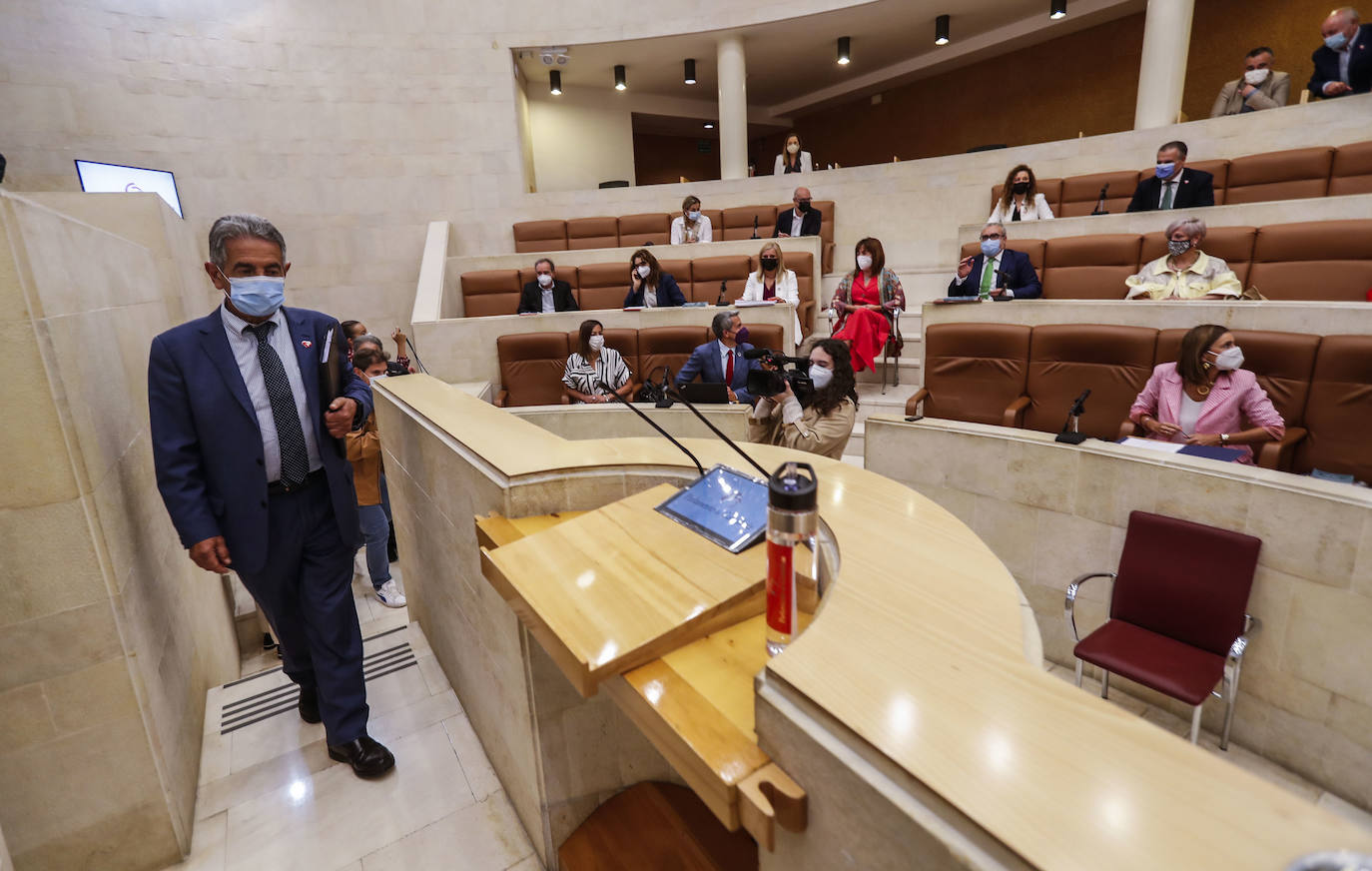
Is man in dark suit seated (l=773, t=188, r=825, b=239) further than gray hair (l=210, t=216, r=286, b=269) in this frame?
Yes

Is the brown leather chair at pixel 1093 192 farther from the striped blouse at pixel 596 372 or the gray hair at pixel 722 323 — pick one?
the striped blouse at pixel 596 372

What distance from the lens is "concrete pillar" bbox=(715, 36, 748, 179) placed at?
7.92m

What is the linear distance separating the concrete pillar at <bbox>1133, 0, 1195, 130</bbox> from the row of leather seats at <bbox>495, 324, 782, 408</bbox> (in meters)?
4.72

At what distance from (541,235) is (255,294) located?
5.90 meters

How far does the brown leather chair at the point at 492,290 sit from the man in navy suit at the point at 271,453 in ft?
13.6

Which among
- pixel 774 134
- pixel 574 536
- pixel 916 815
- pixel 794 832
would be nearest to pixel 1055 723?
pixel 916 815

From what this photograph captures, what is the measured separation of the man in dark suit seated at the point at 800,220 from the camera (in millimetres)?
5961

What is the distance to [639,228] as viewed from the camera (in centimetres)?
703

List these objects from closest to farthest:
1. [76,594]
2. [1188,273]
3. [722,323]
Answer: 1. [76,594]
2. [1188,273]
3. [722,323]

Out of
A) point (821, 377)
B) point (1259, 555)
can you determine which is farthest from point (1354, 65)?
point (821, 377)

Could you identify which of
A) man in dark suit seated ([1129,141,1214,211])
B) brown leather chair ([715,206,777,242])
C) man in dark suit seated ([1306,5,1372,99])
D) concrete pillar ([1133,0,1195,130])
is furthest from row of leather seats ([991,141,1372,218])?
brown leather chair ([715,206,777,242])

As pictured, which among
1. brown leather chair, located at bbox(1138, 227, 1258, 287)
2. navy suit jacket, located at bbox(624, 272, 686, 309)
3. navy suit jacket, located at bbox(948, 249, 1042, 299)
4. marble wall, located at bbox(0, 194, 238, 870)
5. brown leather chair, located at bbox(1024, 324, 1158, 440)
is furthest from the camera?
navy suit jacket, located at bbox(624, 272, 686, 309)

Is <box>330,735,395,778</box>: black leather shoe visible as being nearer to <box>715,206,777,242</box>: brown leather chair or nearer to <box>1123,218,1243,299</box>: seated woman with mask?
<box>1123,218,1243,299</box>: seated woman with mask

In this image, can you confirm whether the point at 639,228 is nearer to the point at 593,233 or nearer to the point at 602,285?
the point at 593,233
